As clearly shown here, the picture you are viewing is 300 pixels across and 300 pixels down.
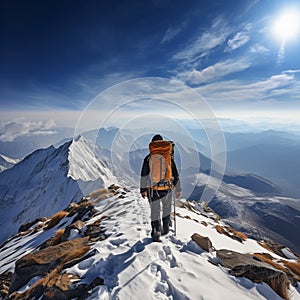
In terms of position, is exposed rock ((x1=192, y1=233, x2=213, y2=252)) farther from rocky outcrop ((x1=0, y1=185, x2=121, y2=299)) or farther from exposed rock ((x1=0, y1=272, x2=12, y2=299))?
exposed rock ((x1=0, y1=272, x2=12, y2=299))

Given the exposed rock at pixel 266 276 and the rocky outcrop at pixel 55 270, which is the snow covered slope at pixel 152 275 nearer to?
the rocky outcrop at pixel 55 270

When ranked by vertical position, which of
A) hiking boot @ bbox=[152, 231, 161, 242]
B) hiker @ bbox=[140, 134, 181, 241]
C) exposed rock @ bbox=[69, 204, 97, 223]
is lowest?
exposed rock @ bbox=[69, 204, 97, 223]

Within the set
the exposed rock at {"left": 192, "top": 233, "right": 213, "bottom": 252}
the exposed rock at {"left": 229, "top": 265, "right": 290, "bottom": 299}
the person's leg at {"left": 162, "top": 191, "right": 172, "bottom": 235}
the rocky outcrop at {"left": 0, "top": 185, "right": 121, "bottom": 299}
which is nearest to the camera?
the rocky outcrop at {"left": 0, "top": 185, "right": 121, "bottom": 299}

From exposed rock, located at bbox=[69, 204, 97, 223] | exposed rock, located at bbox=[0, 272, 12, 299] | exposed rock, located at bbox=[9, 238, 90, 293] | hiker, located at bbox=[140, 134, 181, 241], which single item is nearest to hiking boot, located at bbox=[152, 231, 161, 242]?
hiker, located at bbox=[140, 134, 181, 241]

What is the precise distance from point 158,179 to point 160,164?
661 mm

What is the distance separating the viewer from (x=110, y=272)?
20.5 ft

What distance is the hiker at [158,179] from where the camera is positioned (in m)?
8.34

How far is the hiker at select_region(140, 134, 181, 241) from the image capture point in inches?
328

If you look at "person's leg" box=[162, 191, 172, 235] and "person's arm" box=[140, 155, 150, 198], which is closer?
"person's arm" box=[140, 155, 150, 198]

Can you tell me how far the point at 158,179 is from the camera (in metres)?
8.57

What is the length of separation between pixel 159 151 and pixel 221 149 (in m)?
5.68

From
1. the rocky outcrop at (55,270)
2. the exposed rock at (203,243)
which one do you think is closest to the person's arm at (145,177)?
the exposed rock at (203,243)

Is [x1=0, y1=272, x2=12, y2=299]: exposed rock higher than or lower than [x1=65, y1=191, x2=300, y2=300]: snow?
lower

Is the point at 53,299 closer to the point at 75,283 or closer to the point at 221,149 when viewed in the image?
the point at 75,283
